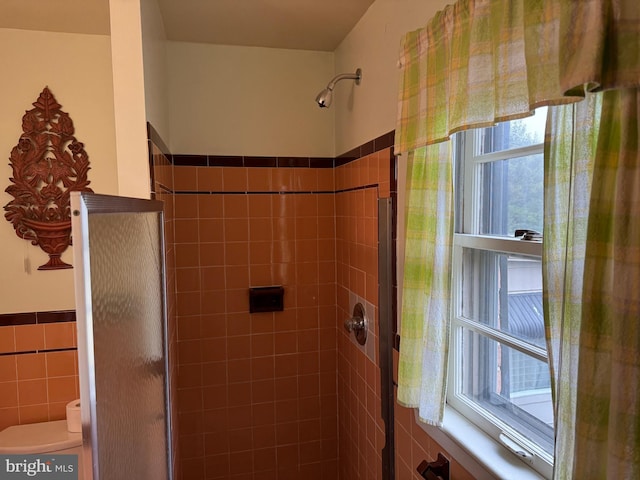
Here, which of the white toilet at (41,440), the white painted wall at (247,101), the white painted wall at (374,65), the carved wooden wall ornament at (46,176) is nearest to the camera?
the white painted wall at (374,65)

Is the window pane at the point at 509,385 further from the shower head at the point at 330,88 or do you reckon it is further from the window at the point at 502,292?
the shower head at the point at 330,88

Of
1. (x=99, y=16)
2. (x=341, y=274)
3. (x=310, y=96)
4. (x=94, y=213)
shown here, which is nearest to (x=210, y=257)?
(x=341, y=274)

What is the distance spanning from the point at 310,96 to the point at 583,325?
75.7 inches

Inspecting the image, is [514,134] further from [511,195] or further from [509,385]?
[509,385]

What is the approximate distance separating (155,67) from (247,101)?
64 centimetres

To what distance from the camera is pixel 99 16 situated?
68.1 inches

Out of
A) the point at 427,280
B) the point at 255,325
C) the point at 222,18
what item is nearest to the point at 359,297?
the point at 255,325

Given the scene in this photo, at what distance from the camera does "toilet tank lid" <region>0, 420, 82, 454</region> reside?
1678mm

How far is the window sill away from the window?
0.03 meters

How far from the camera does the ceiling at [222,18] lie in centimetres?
168

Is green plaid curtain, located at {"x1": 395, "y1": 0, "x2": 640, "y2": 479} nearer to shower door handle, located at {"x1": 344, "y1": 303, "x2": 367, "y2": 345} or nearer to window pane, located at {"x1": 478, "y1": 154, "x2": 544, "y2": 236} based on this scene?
window pane, located at {"x1": 478, "y1": 154, "x2": 544, "y2": 236}

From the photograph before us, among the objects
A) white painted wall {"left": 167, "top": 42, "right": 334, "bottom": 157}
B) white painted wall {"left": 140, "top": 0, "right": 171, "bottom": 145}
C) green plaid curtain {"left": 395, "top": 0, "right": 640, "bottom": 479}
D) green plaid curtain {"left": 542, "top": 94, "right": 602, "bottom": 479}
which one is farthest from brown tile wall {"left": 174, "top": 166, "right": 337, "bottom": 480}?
green plaid curtain {"left": 542, "top": 94, "right": 602, "bottom": 479}

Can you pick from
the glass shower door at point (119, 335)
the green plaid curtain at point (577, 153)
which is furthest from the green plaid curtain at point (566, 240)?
the glass shower door at point (119, 335)
